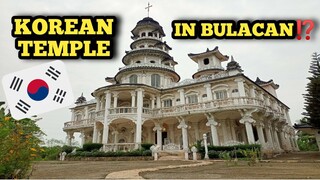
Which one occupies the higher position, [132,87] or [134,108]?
[132,87]

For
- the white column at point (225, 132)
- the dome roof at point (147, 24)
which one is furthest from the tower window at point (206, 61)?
the white column at point (225, 132)

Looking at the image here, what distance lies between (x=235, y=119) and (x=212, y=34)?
17.1 m

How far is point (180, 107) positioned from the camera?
1017 inches

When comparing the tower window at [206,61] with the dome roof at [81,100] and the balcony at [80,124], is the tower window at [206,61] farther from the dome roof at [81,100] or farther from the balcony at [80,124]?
the dome roof at [81,100]

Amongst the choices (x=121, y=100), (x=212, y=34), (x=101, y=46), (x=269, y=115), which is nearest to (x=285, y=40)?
(x=212, y=34)

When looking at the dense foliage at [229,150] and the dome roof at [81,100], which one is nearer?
the dense foliage at [229,150]

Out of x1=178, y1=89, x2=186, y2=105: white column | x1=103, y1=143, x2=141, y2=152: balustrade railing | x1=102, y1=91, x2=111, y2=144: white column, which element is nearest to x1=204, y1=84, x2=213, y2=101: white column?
x1=178, y1=89, x2=186, y2=105: white column

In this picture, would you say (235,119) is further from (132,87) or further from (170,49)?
(170,49)

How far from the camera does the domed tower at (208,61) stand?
Result: 111 ft

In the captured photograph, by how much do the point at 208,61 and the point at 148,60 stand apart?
30.2 feet

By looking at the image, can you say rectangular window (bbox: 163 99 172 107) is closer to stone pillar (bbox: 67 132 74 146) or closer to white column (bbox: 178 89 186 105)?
white column (bbox: 178 89 186 105)

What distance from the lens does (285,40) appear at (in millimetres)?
10836

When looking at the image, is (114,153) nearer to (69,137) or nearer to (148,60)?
(148,60)

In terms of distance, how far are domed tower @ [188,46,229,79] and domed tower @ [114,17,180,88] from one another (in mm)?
3571
